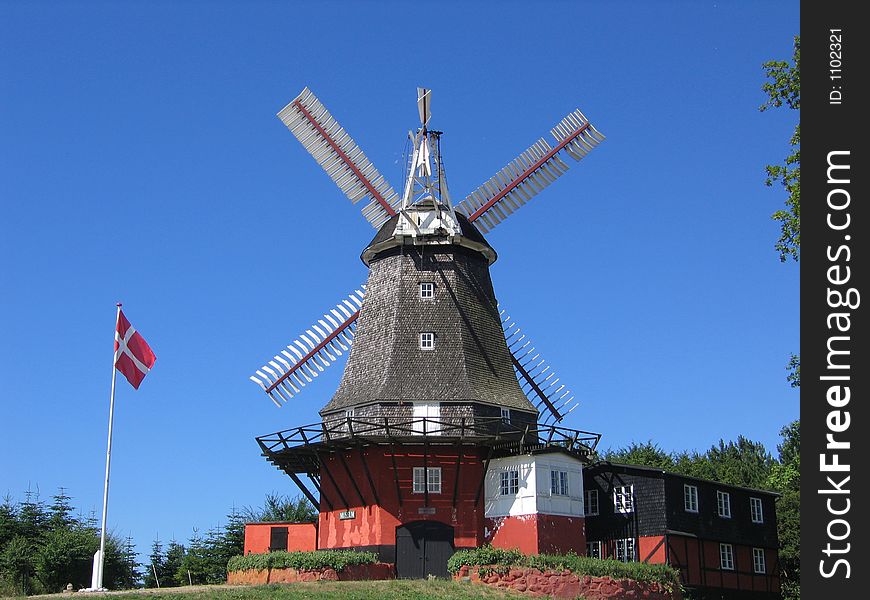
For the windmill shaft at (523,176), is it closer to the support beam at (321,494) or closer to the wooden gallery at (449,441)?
the wooden gallery at (449,441)

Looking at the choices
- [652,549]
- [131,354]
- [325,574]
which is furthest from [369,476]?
[652,549]

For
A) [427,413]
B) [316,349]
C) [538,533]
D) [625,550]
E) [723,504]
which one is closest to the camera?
[538,533]

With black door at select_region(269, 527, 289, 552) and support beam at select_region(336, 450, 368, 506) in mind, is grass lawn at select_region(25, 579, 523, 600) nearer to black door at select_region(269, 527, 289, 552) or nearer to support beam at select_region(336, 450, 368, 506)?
support beam at select_region(336, 450, 368, 506)

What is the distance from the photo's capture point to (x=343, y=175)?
39500mm

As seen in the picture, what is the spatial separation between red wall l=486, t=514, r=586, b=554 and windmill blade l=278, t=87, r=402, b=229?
13.1 metres

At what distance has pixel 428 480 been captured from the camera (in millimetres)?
33531

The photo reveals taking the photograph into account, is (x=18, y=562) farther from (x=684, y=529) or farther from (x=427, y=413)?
(x=684, y=529)

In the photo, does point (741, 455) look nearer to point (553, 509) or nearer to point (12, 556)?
point (553, 509)

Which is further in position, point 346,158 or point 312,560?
point 346,158

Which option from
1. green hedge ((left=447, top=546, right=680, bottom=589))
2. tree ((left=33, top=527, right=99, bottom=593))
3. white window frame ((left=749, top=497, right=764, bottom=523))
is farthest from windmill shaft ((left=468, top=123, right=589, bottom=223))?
tree ((left=33, top=527, right=99, bottom=593))

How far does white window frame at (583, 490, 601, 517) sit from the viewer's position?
37.4 m

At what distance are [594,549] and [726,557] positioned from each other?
5132 mm
